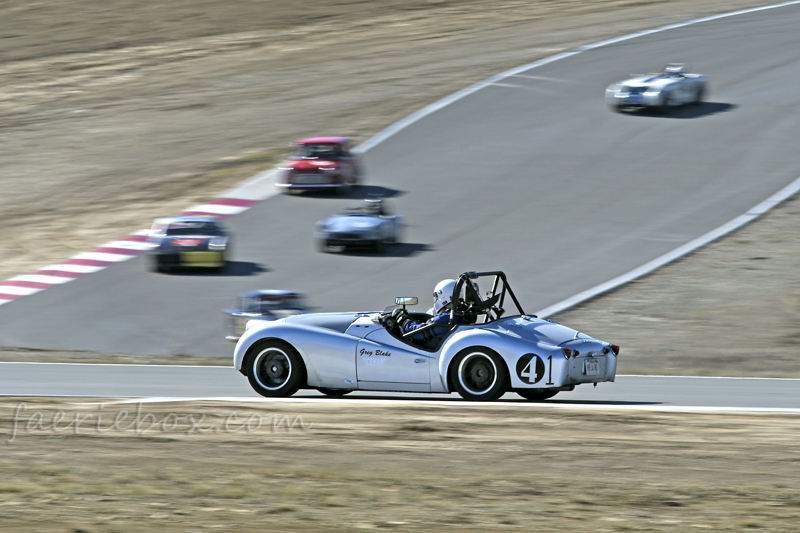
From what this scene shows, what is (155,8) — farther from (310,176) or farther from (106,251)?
(106,251)

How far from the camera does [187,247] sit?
2255cm

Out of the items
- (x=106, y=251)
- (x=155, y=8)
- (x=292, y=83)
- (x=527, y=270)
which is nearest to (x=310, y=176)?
(x=106, y=251)

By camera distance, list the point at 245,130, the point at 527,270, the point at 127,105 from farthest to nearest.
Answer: the point at 127,105 → the point at 245,130 → the point at 527,270

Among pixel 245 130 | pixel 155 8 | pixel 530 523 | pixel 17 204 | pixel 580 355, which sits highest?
pixel 155 8

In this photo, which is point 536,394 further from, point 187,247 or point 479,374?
point 187,247

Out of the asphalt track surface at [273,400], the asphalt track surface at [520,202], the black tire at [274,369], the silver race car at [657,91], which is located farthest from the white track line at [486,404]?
the silver race car at [657,91]

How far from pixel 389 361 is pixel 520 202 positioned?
16.1m

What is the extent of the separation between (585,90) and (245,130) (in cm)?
1129

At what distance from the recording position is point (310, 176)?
28359 mm

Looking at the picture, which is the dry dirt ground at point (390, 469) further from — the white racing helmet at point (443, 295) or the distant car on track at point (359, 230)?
the distant car on track at point (359, 230)

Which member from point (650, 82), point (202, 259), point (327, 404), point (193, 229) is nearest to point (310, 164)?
point (193, 229)

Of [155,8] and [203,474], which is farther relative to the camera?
[155,8]

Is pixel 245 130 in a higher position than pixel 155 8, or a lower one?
lower

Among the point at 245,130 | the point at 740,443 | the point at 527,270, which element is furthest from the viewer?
the point at 245,130
